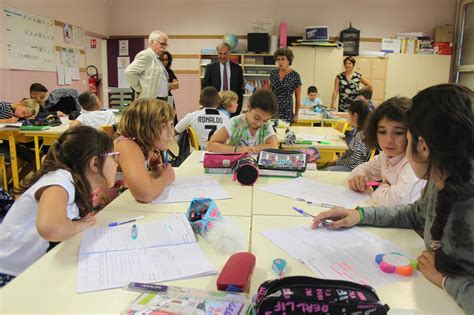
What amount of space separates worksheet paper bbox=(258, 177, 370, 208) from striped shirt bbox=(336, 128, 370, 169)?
3.99 ft

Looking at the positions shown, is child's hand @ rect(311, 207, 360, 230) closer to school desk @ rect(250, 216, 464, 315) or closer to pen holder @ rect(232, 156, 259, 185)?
school desk @ rect(250, 216, 464, 315)

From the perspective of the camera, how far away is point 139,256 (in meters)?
1.06

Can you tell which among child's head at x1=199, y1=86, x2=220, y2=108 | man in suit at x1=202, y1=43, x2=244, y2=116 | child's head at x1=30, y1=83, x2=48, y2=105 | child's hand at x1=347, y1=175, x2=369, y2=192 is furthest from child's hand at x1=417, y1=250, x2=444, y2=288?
child's head at x1=30, y1=83, x2=48, y2=105

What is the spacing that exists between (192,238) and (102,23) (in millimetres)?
7779

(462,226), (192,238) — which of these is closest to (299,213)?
(192,238)

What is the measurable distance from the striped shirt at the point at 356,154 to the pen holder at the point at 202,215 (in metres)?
1.91

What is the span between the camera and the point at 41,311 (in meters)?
0.81

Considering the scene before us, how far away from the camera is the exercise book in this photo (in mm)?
947

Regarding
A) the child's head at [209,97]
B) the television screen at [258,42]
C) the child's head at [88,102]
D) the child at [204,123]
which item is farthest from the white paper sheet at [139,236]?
the television screen at [258,42]

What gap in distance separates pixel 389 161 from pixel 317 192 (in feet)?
1.33

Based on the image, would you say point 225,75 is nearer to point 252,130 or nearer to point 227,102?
point 227,102

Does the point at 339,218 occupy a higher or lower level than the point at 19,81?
lower

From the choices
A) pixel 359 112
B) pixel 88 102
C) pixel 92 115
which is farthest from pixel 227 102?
pixel 359 112

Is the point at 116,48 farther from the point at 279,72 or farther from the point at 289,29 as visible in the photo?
the point at 279,72
